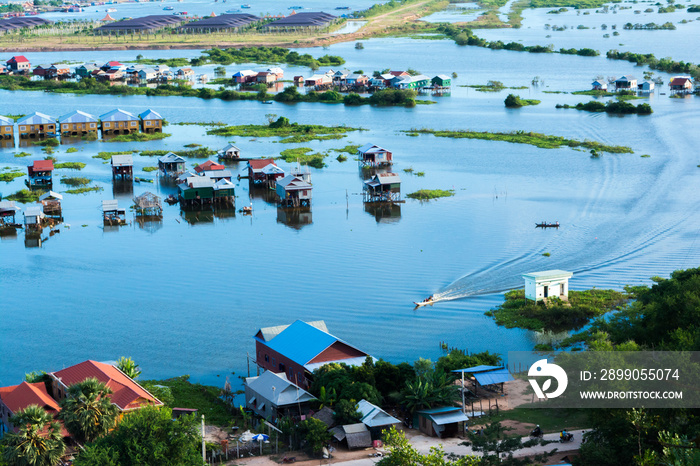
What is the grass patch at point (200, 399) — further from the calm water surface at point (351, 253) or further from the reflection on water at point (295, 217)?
the reflection on water at point (295, 217)

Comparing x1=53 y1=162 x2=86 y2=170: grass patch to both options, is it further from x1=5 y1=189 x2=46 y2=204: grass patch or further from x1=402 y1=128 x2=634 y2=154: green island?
x1=402 y1=128 x2=634 y2=154: green island

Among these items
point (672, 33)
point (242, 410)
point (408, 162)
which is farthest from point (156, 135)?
point (672, 33)

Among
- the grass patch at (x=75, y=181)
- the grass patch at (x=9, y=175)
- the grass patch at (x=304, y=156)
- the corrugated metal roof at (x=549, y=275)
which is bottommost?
the corrugated metal roof at (x=549, y=275)

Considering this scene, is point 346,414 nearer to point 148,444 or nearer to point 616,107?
point 148,444

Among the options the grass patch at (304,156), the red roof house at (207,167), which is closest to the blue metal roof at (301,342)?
the red roof house at (207,167)

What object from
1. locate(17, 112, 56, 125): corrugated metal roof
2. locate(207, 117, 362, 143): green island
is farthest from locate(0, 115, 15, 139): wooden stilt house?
locate(207, 117, 362, 143): green island
